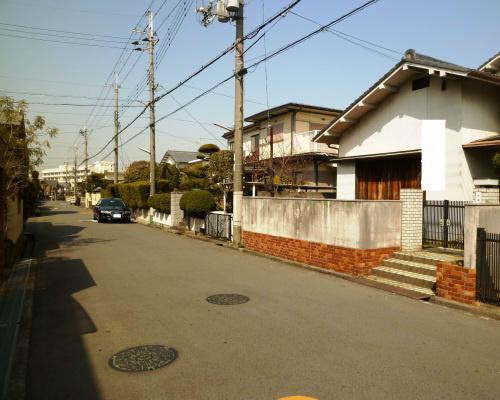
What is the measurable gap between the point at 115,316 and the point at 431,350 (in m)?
4.68

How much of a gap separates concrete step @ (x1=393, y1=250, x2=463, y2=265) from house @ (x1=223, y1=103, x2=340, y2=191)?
12.5 metres

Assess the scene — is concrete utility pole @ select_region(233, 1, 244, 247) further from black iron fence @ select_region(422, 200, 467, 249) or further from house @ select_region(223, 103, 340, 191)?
house @ select_region(223, 103, 340, 191)

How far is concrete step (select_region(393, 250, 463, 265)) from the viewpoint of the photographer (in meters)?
8.45

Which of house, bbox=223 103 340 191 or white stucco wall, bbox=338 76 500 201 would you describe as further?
house, bbox=223 103 340 191

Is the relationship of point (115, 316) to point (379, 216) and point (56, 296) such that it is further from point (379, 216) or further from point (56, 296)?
point (379, 216)

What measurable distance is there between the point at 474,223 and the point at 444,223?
3167mm

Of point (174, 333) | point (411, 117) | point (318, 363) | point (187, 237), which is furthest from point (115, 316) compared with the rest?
point (187, 237)

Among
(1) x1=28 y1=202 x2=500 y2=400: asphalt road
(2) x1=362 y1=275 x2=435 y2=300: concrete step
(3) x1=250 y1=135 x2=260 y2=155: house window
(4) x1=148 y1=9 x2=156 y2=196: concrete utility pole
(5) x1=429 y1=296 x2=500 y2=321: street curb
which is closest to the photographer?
(1) x1=28 y1=202 x2=500 y2=400: asphalt road

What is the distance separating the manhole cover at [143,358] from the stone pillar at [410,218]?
22.1 feet

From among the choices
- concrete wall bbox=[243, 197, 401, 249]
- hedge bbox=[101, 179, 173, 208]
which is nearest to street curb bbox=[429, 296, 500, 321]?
concrete wall bbox=[243, 197, 401, 249]

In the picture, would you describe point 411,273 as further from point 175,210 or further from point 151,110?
point 151,110

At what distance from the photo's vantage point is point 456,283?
6922 millimetres

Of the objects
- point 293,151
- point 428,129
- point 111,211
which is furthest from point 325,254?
point 111,211

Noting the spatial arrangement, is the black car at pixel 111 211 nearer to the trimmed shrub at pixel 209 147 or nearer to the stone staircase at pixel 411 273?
the trimmed shrub at pixel 209 147
